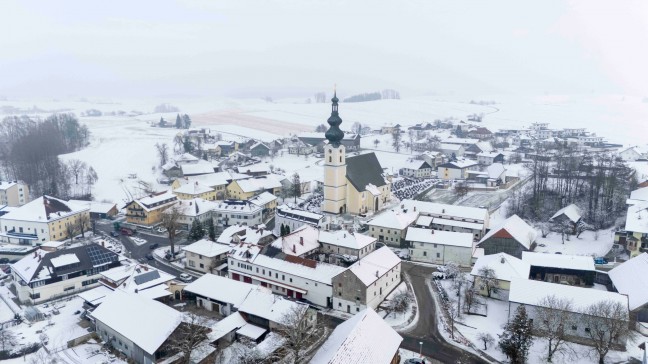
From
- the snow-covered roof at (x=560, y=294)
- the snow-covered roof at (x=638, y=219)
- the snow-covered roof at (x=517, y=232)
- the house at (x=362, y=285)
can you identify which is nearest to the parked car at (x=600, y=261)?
the snow-covered roof at (x=638, y=219)

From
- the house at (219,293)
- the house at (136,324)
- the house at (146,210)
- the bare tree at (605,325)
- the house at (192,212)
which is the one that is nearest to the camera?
the bare tree at (605,325)

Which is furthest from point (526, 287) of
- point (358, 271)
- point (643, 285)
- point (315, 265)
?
point (315, 265)

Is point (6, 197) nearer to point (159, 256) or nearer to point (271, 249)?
point (159, 256)

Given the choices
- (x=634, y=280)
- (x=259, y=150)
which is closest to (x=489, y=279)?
(x=634, y=280)

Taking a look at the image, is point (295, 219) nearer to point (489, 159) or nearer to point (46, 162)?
point (46, 162)

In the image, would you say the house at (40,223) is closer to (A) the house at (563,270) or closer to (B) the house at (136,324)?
(B) the house at (136,324)

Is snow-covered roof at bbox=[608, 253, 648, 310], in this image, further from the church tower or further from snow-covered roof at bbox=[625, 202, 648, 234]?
the church tower
